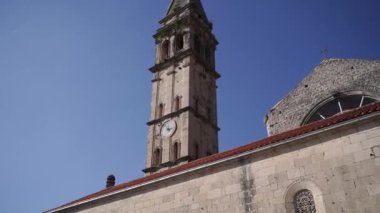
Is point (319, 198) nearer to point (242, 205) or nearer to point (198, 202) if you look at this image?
point (242, 205)

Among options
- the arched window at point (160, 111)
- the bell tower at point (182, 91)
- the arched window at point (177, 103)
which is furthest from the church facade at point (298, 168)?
the arched window at point (160, 111)

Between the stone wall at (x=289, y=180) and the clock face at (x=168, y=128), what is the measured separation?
1465 centimetres

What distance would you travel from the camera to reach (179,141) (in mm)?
26016

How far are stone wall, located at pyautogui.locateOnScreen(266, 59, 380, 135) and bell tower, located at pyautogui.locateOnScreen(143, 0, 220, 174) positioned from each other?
848cm

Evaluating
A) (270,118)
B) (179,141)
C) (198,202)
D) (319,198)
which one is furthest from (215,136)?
(319,198)

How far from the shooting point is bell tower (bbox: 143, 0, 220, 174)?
26203mm

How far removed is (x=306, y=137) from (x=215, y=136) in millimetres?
19362

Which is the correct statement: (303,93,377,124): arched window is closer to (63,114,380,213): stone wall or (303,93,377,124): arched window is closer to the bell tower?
(63,114,380,213): stone wall

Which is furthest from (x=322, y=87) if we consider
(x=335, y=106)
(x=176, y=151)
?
(x=176, y=151)

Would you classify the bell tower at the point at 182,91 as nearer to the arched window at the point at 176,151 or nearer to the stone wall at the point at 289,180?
the arched window at the point at 176,151

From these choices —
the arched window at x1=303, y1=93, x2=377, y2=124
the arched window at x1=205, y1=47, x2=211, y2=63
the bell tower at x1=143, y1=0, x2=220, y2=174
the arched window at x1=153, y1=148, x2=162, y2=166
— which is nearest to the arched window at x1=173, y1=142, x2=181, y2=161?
the bell tower at x1=143, y1=0, x2=220, y2=174

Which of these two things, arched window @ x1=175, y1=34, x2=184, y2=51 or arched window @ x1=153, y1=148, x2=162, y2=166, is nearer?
arched window @ x1=153, y1=148, x2=162, y2=166

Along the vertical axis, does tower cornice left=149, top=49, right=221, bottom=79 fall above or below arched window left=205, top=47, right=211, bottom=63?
below

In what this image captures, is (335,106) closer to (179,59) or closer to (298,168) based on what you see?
(298,168)
